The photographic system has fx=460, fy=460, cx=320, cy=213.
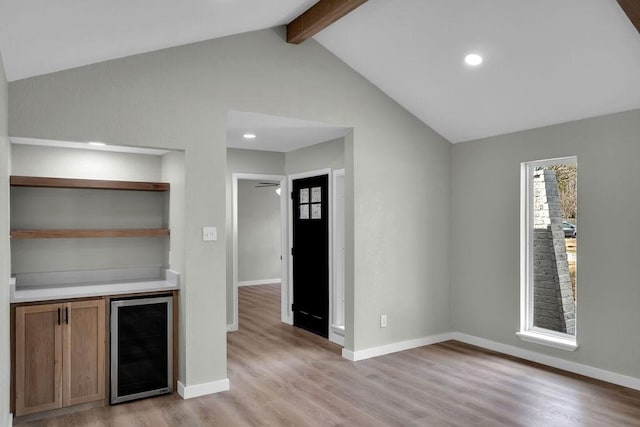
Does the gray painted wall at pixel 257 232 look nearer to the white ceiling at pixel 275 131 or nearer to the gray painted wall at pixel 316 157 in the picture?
the gray painted wall at pixel 316 157

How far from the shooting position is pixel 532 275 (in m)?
4.70

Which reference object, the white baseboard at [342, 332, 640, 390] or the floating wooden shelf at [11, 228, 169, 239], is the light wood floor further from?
the floating wooden shelf at [11, 228, 169, 239]

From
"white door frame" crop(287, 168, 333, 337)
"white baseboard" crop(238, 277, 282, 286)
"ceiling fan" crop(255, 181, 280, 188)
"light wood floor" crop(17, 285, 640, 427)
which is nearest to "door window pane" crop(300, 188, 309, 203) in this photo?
"white door frame" crop(287, 168, 333, 337)

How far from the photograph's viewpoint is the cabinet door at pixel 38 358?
3205 millimetres

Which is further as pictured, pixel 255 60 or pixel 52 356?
pixel 255 60

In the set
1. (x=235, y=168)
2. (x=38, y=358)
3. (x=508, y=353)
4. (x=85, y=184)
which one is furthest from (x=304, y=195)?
(x=38, y=358)

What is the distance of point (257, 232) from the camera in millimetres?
9891

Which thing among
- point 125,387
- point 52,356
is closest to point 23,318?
point 52,356

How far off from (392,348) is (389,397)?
1205 millimetres

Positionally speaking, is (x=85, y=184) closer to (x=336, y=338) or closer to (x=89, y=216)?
A: (x=89, y=216)

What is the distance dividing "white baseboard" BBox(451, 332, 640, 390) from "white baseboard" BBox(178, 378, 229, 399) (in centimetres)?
282

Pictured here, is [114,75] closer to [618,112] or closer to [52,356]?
[52,356]

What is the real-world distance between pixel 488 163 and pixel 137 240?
3668 mm

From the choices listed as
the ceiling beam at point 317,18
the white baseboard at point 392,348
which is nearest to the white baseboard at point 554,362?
the white baseboard at point 392,348
